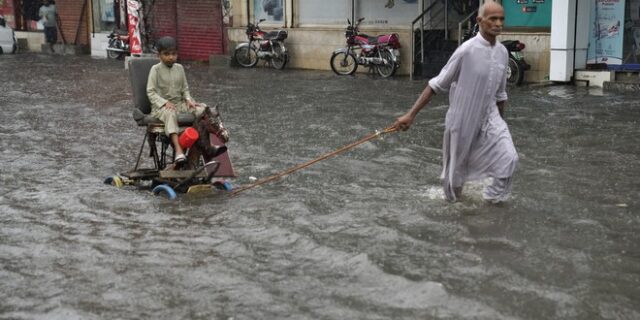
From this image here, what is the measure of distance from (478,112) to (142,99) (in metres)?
3.03

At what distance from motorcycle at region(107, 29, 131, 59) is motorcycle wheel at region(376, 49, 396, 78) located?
34.5 feet

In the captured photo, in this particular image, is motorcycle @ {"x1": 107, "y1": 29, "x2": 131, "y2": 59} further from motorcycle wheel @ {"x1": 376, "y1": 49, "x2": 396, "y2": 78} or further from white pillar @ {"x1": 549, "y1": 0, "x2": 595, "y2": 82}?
white pillar @ {"x1": 549, "y1": 0, "x2": 595, "y2": 82}

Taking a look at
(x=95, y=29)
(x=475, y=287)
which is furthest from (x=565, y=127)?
(x=95, y=29)

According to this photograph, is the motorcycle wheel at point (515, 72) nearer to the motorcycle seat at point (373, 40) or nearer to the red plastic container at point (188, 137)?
the motorcycle seat at point (373, 40)

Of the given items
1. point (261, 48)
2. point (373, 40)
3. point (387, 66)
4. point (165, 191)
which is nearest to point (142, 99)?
point (165, 191)

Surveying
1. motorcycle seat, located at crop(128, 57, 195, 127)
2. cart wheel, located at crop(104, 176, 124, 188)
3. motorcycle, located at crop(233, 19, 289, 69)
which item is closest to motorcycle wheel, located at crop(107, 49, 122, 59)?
motorcycle, located at crop(233, 19, 289, 69)

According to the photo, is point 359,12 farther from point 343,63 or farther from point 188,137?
point 188,137

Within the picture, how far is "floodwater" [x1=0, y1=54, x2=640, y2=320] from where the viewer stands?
4.72m

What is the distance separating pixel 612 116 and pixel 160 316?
8.90 m

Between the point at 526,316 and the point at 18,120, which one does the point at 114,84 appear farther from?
the point at 526,316

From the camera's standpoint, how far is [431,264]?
17.5 feet

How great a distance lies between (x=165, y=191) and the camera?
7.41 m

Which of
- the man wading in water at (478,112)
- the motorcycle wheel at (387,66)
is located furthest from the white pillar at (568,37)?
the man wading in water at (478,112)

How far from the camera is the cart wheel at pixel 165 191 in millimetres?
7305
